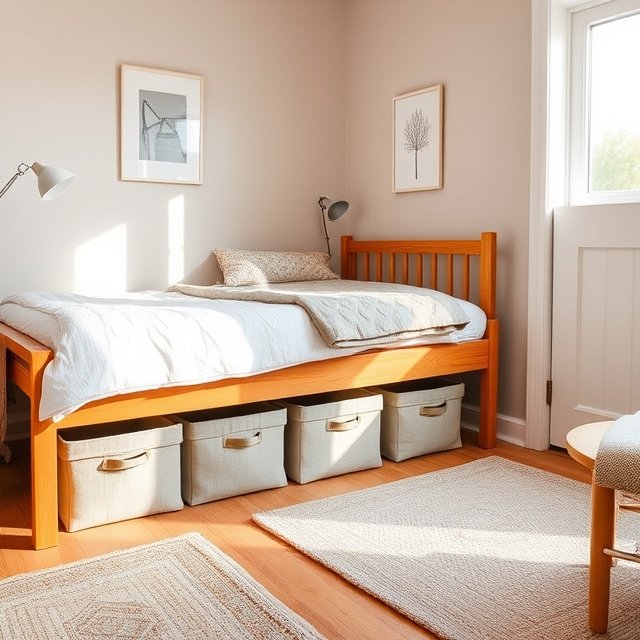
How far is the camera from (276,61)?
3844 millimetres

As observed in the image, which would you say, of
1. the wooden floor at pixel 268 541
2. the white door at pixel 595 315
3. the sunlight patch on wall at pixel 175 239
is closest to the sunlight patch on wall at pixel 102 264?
the sunlight patch on wall at pixel 175 239

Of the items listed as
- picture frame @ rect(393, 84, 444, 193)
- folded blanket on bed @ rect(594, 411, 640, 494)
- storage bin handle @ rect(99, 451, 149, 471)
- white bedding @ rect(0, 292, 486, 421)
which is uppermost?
picture frame @ rect(393, 84, 444, 193)

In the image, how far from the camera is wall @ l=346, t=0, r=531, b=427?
3.12 metres

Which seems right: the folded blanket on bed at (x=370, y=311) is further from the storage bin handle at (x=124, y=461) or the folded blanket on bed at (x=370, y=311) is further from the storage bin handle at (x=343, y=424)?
the storage bin handle at (x=124, y=461)

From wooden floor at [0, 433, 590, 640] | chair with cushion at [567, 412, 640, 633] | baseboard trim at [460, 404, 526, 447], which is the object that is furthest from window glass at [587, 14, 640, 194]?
chair with cushion at [567, 412, 640, 633]

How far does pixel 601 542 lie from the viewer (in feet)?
4.99

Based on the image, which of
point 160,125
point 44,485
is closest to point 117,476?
point 44,485

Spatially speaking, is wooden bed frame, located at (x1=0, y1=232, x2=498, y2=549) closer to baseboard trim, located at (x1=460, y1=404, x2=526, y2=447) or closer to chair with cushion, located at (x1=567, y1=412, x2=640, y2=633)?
baseboard trim, located at (x1=460, y1=404, x2=526, y2=447)

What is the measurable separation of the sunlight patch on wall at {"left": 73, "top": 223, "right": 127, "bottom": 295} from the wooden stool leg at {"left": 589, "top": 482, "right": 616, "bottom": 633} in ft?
8.01

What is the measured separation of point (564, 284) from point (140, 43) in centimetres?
226

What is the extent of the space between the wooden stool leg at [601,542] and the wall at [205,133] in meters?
2.51

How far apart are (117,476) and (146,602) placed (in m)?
0.57

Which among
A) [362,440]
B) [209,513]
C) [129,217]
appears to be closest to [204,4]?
[129,217]

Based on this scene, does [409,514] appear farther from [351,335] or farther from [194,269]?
[194,269]
